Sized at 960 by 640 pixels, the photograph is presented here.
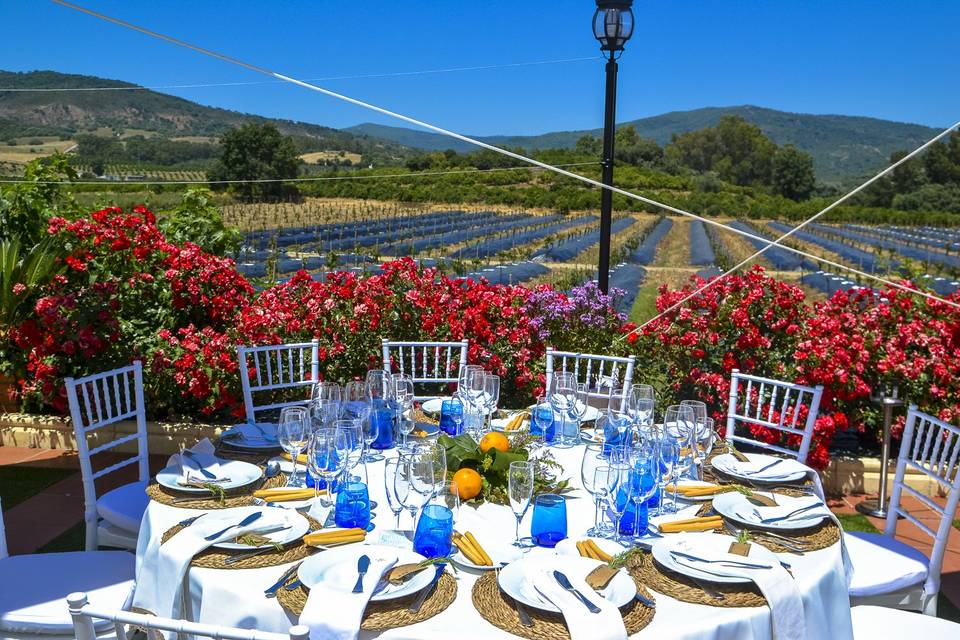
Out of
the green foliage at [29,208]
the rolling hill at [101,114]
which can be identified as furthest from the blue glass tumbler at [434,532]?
the rolling hill at [101,114]

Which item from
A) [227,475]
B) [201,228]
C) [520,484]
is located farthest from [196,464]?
[201,228]

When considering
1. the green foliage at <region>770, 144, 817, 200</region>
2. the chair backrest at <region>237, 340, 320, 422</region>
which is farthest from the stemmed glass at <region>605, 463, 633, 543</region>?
the green foliage at <region>770, 144, 817, 200</region>

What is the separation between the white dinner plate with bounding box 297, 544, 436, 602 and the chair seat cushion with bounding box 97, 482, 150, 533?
123 centimetres

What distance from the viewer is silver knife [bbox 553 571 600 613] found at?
63.6 inches

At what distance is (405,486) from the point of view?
6.16 feet

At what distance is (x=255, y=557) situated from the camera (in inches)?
73.6

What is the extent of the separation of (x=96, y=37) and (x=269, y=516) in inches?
1138

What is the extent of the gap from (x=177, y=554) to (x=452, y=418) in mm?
1182

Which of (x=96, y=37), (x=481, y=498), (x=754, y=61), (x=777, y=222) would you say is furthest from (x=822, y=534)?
(x=754, y=61)

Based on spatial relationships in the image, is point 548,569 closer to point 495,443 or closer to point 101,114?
point 495,443

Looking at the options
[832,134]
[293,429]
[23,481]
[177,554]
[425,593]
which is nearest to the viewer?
[425,593]

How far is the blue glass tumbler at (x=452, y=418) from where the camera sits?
2814 millimetres

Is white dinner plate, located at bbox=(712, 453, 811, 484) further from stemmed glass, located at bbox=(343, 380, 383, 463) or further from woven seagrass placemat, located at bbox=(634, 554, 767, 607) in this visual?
stemmed glass, located at bbox=(343, 380, 383, 463)

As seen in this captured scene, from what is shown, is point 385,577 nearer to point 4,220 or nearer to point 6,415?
point 6,415
